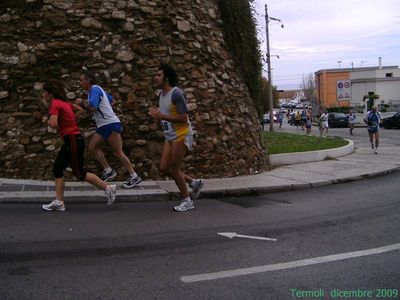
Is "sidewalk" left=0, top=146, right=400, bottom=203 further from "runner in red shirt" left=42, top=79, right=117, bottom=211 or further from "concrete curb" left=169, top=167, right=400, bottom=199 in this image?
"runner in red shirt" left=42, top=79, right=117, bottom=211

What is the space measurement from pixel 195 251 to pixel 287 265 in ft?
3.34

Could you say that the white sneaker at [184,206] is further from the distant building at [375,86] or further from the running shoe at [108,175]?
the distant building at [375,86]

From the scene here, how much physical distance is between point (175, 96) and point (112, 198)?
178cm

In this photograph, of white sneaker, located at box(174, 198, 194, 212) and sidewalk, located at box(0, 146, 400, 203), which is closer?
white sneaker, located at box(174, 198, 194, 212)

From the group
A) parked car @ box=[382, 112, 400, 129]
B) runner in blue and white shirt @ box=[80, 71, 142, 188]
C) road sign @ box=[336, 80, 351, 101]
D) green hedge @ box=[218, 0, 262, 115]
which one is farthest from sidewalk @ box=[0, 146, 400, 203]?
parked car @ box=[382, 112, 400, 129]

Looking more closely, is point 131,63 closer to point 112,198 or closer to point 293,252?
point 112,198

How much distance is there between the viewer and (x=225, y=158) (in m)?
11.0

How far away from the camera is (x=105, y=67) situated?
9.96 metres

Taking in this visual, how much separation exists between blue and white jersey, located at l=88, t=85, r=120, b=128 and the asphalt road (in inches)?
57.0

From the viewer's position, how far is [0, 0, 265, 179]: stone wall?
9.67 m

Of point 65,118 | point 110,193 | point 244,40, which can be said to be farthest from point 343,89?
point 65,118

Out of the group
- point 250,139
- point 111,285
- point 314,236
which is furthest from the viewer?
point 250,139

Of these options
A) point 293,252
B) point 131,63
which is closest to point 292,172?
point 131,63

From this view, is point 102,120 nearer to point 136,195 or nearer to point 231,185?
point 136,195
